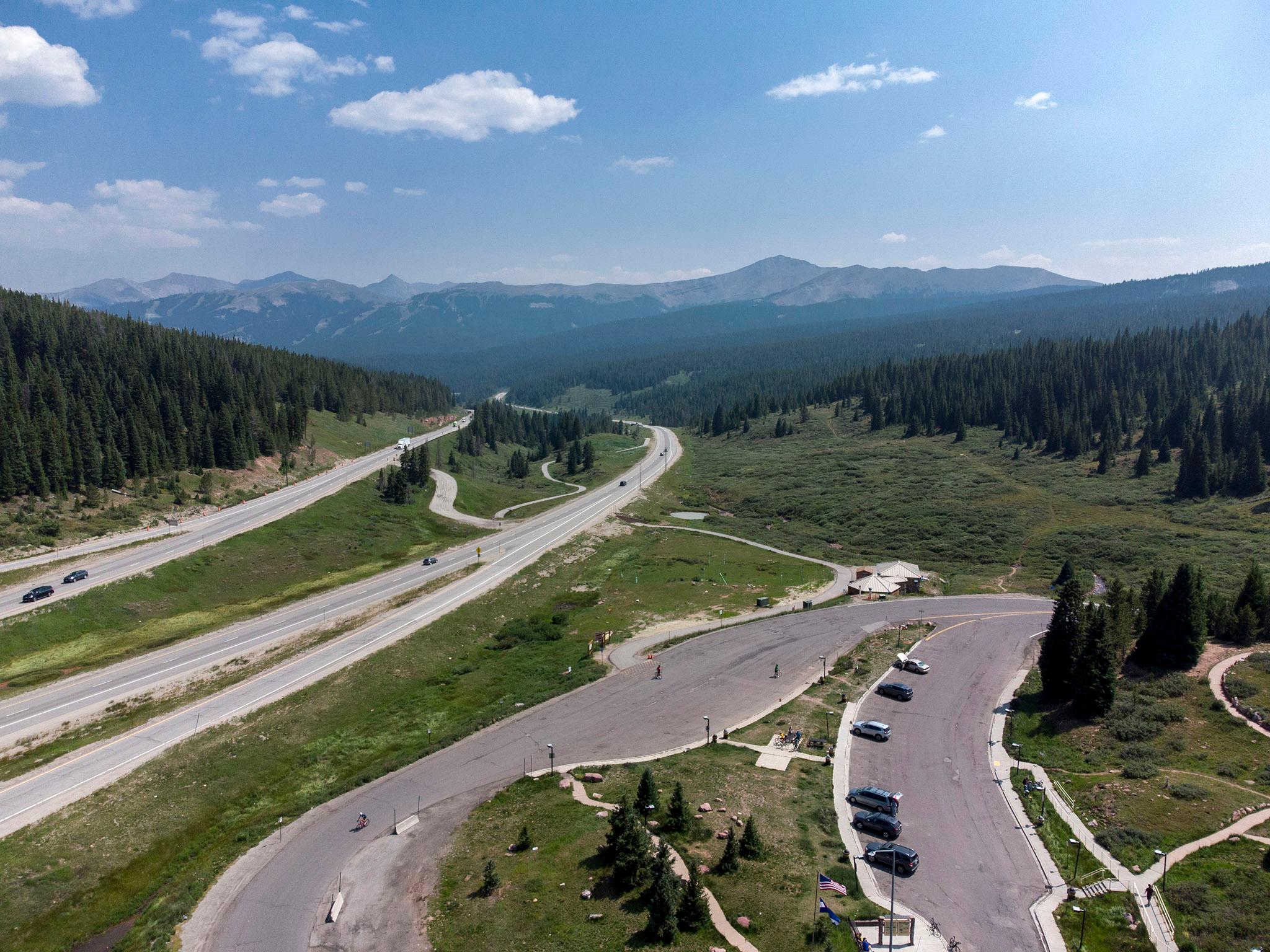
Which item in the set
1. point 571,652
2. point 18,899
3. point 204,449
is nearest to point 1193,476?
point 571,652

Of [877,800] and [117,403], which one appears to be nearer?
[877,800]

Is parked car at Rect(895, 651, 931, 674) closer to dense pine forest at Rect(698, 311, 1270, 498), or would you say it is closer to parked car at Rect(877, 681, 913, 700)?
parked car at Rect(877, 681, 913, 700)

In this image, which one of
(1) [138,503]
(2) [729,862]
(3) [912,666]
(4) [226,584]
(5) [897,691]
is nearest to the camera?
(2) [729,862]

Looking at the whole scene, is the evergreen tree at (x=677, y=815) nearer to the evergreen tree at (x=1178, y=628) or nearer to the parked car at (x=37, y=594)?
the evergreen tree at (x=1178, y=628)

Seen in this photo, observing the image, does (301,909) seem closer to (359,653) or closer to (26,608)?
(359,653)

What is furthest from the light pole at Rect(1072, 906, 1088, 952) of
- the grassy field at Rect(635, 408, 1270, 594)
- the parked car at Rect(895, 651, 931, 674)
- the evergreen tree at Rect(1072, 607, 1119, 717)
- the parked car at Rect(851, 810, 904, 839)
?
the grassy field at Rect(635, 408, 1270, 594)

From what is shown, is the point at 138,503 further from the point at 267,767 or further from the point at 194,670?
the point at 267,767

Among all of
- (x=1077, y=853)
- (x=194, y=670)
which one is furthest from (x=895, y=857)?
(x=194, y=670)
